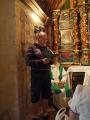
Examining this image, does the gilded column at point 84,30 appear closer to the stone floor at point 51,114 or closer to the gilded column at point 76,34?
the gilded column at point 76,34

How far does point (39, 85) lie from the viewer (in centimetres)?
426

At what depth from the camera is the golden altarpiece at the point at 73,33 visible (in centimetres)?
764

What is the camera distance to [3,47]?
162 inches

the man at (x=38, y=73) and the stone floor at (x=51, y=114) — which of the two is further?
the stone floor at (x=51, y=114)

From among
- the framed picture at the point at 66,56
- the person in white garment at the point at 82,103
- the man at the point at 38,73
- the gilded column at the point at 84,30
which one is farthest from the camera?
the framed picture at the point at 66,56

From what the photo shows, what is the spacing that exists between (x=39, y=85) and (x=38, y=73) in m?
0.19

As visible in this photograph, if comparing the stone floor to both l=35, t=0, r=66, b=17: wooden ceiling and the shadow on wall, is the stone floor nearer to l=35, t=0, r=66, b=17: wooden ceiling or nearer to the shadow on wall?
the shadow on wall

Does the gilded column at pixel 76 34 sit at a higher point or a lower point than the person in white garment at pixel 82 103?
higher

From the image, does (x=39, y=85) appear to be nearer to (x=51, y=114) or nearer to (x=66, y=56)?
(x=51, y=114)

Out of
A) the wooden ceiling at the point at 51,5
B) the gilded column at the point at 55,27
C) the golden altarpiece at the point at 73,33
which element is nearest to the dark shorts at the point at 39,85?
the golden altarpiece at the point at 73,33

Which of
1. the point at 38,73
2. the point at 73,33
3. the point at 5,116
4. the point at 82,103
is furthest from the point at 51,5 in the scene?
the point at 82,103

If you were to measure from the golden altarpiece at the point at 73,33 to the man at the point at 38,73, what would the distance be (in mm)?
3302

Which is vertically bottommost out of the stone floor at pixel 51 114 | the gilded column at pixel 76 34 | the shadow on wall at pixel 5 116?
the stone floor at pixel 51 114

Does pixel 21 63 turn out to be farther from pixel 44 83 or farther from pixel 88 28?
pixel 88 28
